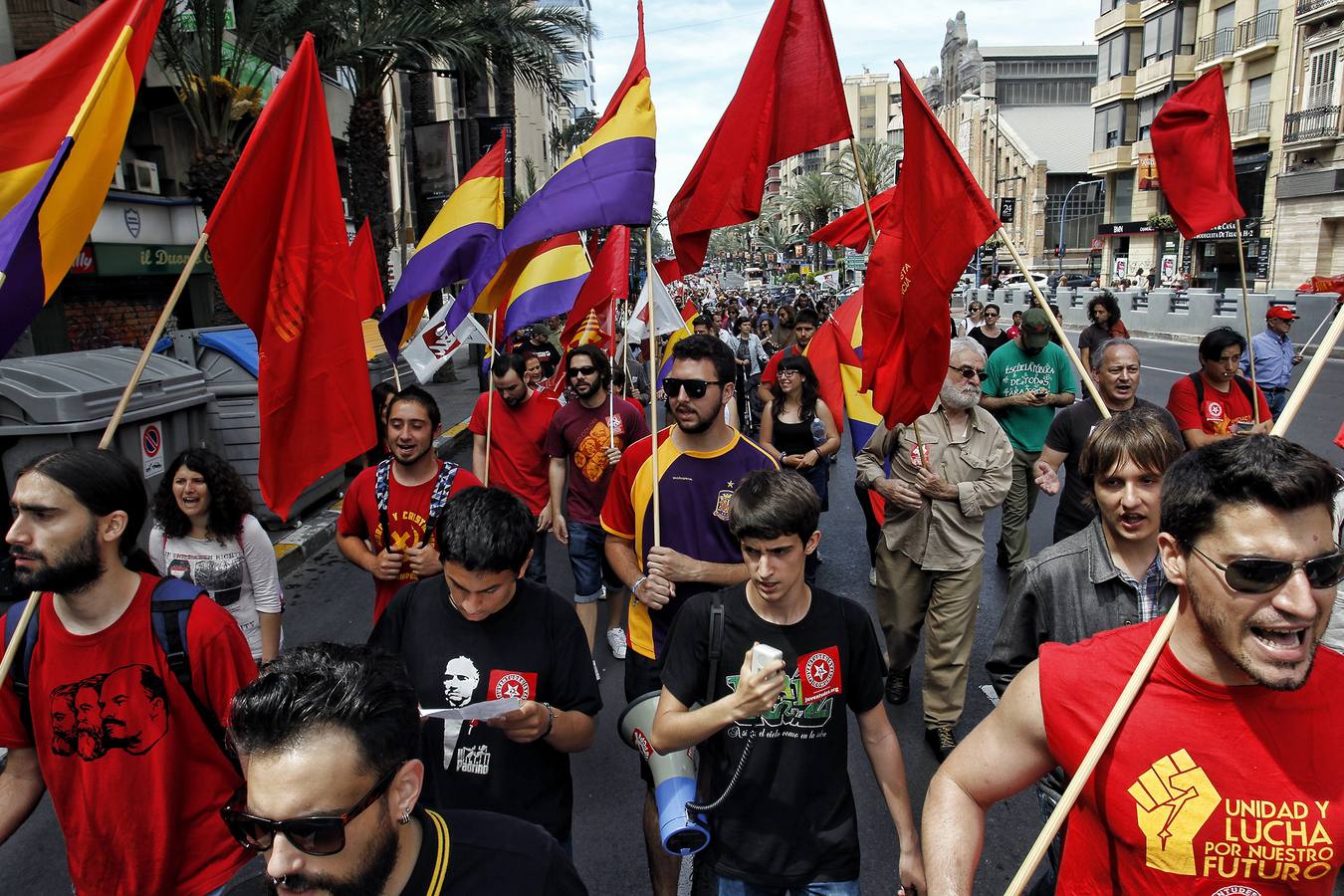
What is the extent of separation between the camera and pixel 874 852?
378 centimetres

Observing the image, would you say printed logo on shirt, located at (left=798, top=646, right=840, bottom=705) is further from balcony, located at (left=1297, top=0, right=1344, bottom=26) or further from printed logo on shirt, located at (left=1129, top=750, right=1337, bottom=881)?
balcony, located at (left=1297, top=0, right=1344, bottom=26)

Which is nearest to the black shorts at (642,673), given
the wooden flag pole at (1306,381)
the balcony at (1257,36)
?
the wooden flag pole at (1306,381)

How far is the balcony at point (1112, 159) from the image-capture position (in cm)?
4775

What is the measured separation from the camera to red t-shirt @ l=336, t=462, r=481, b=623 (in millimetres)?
3990

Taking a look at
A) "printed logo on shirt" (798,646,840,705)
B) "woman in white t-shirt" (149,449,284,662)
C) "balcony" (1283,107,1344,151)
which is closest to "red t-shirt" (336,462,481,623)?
"woman in white t-shirt" (149,449,284,662)

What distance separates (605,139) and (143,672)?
2.96 m

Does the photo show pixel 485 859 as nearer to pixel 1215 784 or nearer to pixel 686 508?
pixel 1215 784

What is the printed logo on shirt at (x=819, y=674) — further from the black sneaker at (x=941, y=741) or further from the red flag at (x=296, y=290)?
the black sneaker at (x=941, y=741)

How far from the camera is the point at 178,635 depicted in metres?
2.43

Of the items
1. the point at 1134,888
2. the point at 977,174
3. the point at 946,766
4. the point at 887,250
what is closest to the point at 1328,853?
the point at 1134,888

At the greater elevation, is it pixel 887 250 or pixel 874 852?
pixel 887 250

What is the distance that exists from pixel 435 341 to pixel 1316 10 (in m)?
36.9

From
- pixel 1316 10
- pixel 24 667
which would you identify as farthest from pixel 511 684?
pixel 1316 10

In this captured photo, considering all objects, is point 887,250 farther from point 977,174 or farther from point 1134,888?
point 977,174
